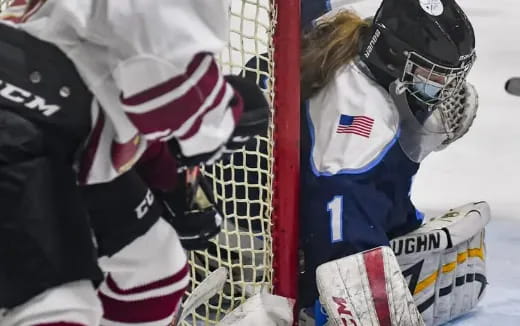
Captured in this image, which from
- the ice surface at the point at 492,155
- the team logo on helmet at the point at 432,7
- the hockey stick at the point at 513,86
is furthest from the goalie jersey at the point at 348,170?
the hockey stick at the point at 513,86

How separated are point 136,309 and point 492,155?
1.58m

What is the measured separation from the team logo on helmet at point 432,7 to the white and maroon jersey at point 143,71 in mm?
743

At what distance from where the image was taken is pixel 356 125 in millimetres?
1414

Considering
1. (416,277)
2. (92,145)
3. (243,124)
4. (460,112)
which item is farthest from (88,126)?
(460,112)

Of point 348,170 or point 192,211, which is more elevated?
point 192,211

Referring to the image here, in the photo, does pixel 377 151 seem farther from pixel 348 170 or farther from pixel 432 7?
pixel 432 7

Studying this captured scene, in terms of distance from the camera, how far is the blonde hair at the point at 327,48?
148 centimetres

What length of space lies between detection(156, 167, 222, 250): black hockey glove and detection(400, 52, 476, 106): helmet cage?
61cm

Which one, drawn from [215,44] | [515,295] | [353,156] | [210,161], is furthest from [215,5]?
[515,295]

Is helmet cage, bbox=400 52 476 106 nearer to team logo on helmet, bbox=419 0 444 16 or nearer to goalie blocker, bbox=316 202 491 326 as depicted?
team logo on helmet, bbox=419 0 444 16

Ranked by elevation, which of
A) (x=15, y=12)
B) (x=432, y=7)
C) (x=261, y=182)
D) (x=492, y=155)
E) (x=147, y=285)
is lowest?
(x=492, y=155)

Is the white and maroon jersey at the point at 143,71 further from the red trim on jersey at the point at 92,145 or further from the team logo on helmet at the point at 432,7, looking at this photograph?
the team logo on helmet at the point at 432,7

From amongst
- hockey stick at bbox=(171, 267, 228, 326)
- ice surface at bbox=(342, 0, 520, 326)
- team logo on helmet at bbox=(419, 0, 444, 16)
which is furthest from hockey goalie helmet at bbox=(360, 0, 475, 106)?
ice surface at bbox=(342, 0, 520, 326)

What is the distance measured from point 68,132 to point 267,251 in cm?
69
